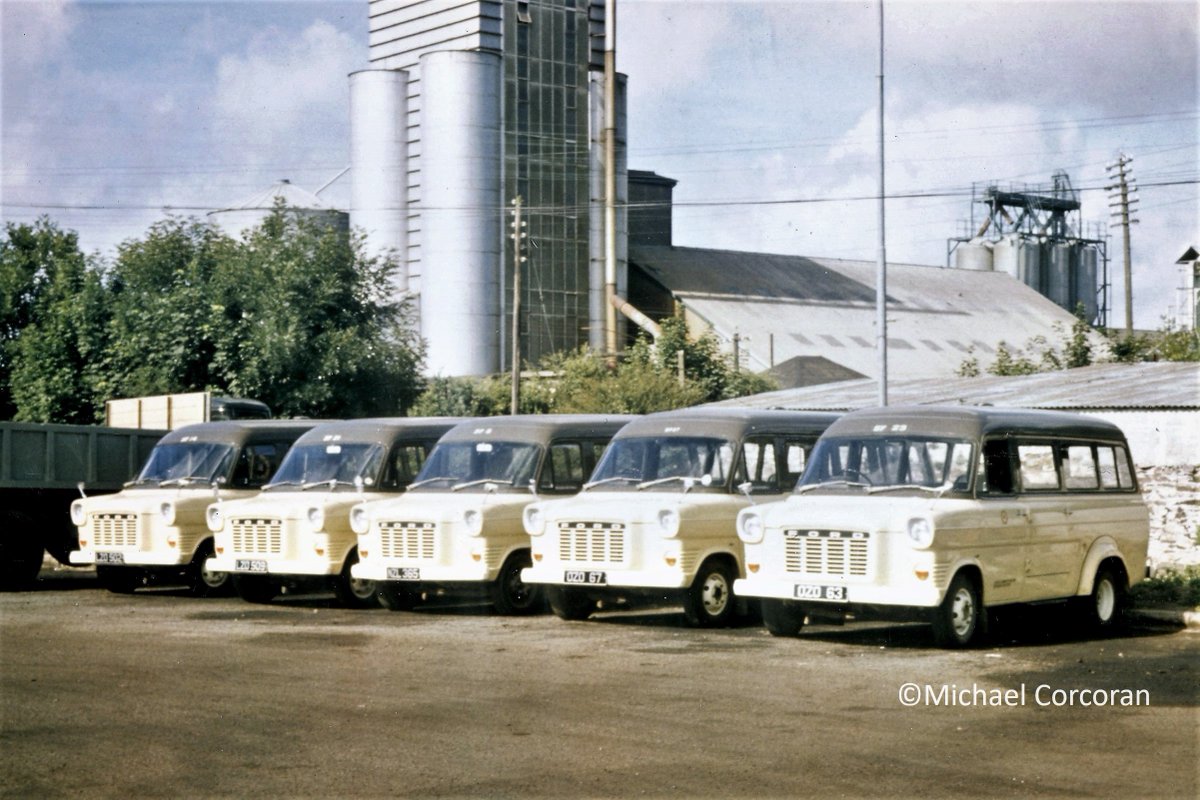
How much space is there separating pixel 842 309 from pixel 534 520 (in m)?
54.9

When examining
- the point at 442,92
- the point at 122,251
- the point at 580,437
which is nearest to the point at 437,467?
the point at 580,437

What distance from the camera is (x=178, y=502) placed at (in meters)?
21.3

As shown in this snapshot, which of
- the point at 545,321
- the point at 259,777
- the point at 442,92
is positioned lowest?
the point at 259,777

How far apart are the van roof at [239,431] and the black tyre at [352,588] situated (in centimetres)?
282

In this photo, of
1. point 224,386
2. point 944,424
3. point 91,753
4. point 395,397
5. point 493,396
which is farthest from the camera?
point 493,396

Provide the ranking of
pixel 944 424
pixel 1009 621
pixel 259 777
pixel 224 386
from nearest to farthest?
1. pixel 259 777
2. pixel 944 424
3. pixel 1009 621
4. pixel 224 386

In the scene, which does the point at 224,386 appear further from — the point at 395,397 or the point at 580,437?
the point at 580,437

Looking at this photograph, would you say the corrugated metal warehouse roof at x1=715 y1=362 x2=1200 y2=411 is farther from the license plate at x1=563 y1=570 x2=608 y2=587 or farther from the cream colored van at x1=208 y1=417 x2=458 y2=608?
the license plate at x1=563 y1=570 x2=608 y2=587

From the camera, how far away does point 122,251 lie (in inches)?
1891

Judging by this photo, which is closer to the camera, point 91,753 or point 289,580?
point 91,753

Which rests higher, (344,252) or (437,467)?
(344,252)

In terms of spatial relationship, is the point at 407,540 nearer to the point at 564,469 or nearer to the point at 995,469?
the point at 564,469

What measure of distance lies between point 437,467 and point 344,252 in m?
28.0

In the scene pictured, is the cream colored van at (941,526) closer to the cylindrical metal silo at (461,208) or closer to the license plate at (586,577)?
the license plate at (586,577)
